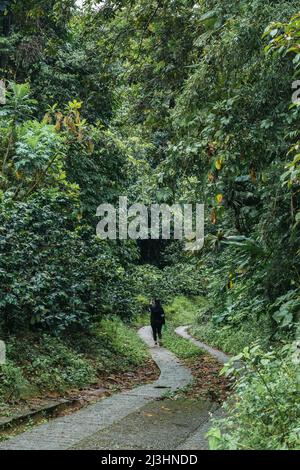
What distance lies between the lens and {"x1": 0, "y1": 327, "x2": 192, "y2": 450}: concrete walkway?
5.60 metres

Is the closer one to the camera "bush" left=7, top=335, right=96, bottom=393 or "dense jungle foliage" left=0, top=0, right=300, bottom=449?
"dense jungle foliage" left=0, top=0, right=300, bottom=449

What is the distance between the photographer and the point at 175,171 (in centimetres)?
751

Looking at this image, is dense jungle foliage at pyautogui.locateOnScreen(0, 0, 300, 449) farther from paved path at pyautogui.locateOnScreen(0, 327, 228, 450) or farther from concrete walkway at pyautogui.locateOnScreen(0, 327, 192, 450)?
concrete walkway at pyautogui.locateOnScreen(0, 327, 192, 450)

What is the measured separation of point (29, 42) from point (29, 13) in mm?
3750

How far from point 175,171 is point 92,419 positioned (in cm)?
363

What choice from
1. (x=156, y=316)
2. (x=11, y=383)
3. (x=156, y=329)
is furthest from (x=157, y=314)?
(x=11, y=383)

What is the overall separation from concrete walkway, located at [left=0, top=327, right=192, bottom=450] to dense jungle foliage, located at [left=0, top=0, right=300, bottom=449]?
1093 mm

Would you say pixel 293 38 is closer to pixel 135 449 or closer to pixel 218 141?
pixel 218 141

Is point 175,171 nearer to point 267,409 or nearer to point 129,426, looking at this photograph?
point 129,426

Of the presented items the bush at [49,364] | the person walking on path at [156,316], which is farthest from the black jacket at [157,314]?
the bush at [49,364]

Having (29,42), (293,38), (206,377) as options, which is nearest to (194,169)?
(293,38)

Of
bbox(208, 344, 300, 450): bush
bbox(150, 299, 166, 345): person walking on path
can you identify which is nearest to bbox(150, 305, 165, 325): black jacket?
bbox(150, 299, 166, 345): person walking on path

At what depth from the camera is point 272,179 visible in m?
6.10

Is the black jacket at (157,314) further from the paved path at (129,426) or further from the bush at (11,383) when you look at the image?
the bush at (11,383)
